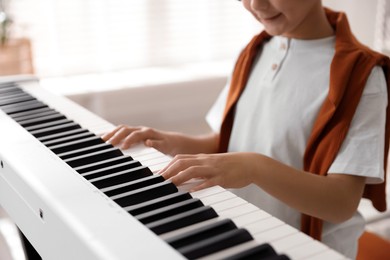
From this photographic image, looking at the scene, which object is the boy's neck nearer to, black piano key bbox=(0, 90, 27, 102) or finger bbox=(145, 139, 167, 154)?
finger bbox=(145, 139, 167, 154)

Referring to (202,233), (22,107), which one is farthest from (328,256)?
(22,107)

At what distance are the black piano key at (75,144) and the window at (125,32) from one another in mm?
1506

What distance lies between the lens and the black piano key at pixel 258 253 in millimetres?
473

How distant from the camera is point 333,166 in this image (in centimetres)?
92

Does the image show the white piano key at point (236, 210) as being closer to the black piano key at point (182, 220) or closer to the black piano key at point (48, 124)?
the black piano key at point (182, 220)

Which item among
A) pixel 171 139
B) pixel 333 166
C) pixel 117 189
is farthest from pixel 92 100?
pixel 117 189

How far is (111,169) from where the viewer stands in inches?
27.9

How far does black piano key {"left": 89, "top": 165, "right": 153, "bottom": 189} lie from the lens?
0.65m

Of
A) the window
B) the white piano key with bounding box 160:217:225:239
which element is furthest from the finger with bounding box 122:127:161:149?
the window

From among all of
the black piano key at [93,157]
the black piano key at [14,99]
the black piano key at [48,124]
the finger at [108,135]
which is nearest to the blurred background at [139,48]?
the black piano key at [14,99]

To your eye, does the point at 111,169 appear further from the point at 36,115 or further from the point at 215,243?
the point at 36,115

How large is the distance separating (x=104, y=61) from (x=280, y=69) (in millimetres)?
1445

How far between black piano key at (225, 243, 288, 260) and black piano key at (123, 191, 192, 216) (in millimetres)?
138

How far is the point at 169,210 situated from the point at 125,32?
1.95 metres
